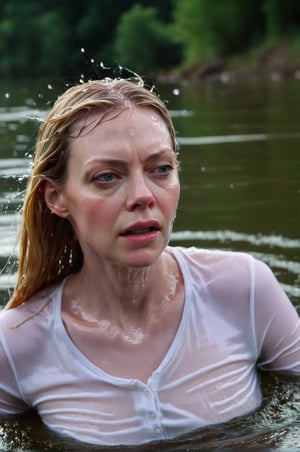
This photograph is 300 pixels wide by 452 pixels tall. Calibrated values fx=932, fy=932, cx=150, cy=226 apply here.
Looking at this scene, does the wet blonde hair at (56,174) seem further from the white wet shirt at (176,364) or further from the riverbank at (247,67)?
the riverbank at (247,67)

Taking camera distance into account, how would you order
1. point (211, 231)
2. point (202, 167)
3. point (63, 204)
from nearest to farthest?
point (63, 204), point (211, 231), point (202, 167)

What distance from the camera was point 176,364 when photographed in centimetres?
312

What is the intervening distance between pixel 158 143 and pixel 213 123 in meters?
12.8

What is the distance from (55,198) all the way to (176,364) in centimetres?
69

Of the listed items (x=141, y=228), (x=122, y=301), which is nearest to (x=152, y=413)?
(x=122, y=301)

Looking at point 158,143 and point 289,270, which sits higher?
point 158,143

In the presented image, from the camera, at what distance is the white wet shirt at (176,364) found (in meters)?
3.08

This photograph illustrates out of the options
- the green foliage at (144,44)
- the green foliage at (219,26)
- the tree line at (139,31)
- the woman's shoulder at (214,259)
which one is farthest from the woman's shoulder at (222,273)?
the green foliage at (144,44)

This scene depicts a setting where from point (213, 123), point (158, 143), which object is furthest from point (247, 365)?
point (213, 123)

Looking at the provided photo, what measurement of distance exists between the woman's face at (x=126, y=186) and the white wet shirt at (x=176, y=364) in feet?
1.22

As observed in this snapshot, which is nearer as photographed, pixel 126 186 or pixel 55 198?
pixel 126 186

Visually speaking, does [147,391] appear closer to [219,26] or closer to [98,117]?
[98,117]

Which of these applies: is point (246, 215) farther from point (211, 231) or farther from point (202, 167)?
point (202, 167)

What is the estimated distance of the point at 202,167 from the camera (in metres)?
10.1
